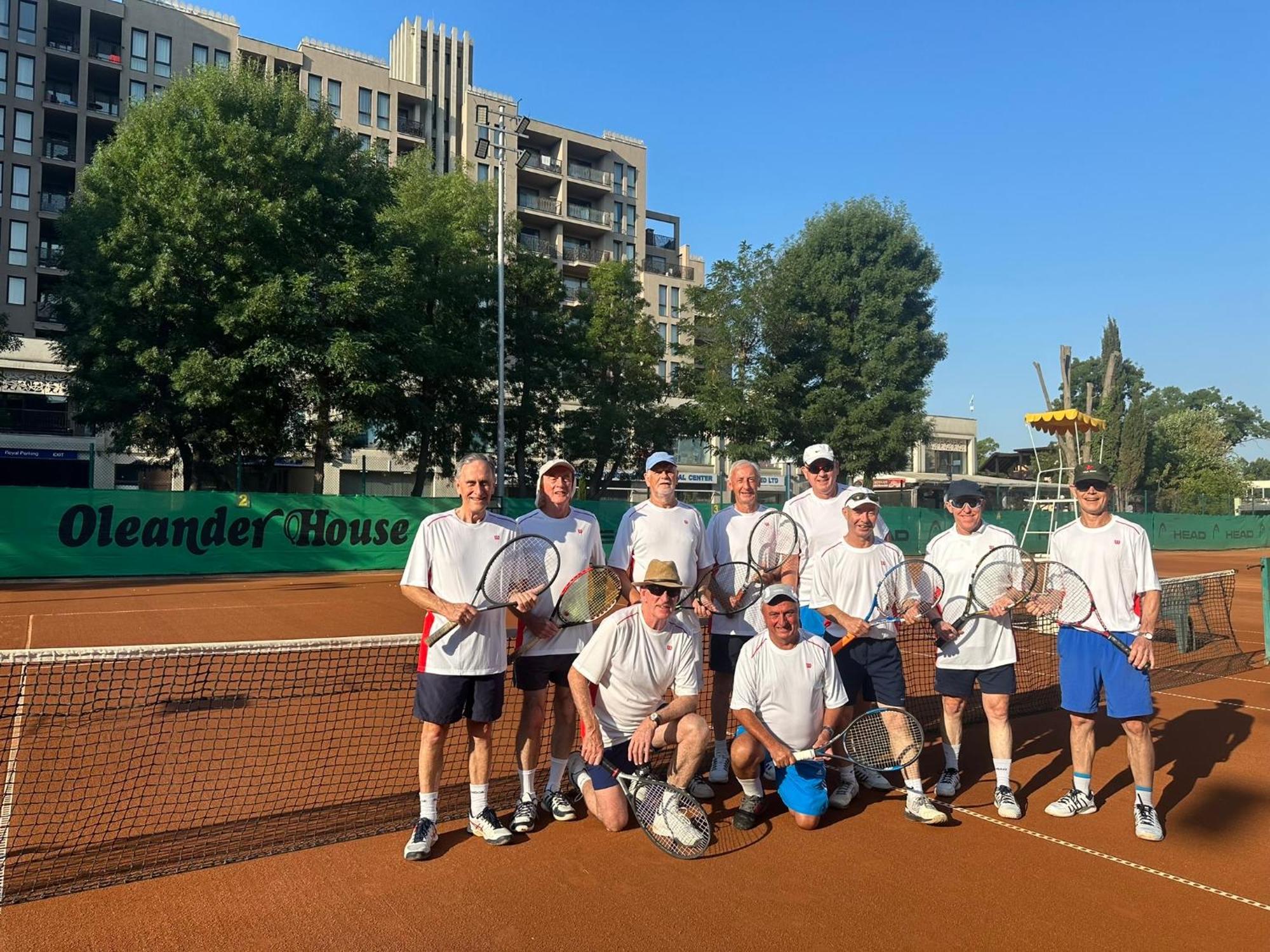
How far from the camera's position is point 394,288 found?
2434 cm

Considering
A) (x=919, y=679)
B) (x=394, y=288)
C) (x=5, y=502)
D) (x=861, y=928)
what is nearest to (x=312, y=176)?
(x=394, y=288)

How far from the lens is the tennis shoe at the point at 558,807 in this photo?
17.2 feet

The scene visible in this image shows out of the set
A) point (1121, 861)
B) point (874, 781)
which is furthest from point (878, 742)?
point (1121, 861)

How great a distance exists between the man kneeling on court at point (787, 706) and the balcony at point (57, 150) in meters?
56.1

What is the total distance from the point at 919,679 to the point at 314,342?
60.3 ft

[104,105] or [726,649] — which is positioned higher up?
[104,105]

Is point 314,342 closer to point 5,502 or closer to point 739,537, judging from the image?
point 5,502

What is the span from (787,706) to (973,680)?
4.80 feet

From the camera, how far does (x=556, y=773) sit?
5.43 m

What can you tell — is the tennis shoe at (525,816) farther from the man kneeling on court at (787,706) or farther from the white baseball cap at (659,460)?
the white baseball cap at (659,460)

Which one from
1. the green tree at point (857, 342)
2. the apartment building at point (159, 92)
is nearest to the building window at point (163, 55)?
the apartment building at point (159, 92)

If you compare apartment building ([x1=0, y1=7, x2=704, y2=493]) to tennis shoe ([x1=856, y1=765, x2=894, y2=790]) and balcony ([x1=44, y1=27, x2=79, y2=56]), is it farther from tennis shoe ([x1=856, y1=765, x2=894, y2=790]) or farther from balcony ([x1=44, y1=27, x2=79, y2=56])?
tennis shoe ([x1=856, y1=765, x2=894, y2=790])

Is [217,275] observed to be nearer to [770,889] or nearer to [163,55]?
[770,889]

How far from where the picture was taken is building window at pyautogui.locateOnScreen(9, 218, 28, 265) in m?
46.8
